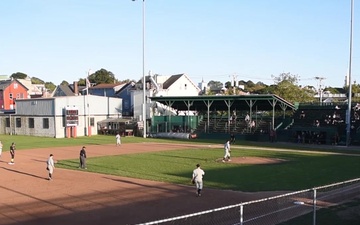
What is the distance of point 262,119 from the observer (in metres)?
63.7

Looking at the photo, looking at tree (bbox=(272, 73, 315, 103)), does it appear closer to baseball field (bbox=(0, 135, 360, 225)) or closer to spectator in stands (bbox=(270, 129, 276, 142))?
spectator in stands (bbox=(270, 129, 276, 142))

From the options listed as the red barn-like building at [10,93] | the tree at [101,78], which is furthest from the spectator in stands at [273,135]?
the tree at [101,78]

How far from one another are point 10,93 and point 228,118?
196 feet

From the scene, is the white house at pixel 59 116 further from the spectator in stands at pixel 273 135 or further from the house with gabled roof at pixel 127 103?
the spectator in stands at pixel 273 135

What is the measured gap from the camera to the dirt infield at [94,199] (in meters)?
15.2

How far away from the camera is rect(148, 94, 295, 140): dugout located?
5788 cm

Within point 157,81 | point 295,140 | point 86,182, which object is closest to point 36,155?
point 86,182

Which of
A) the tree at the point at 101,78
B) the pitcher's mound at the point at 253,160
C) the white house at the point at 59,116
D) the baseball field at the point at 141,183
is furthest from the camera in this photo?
the tree at the point at 101,78

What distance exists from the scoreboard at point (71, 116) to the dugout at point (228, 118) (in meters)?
12.0

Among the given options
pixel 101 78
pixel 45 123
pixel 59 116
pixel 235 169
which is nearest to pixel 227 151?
pixel 235 169

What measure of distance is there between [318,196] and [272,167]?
10394 millimetres

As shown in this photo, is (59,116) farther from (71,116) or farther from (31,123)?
(31,123)

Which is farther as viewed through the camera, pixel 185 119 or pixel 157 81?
pixel 157 81

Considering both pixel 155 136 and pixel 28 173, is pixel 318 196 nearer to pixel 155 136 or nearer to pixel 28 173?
pixel 28 173
